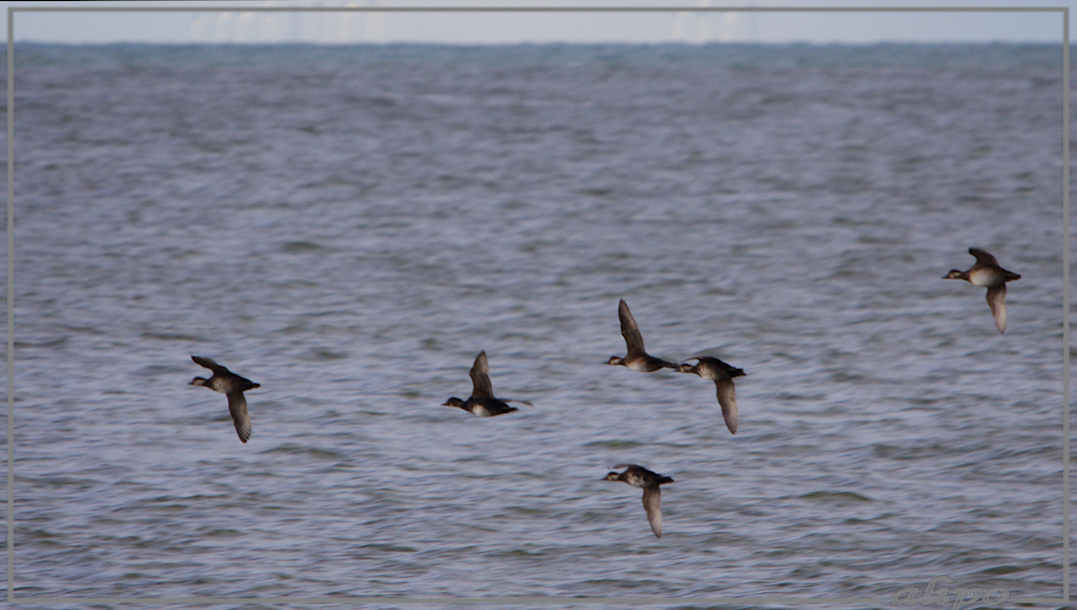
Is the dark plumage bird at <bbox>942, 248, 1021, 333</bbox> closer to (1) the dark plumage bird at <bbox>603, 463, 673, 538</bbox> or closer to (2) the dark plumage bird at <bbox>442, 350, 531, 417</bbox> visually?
(1) the dark plumage bird at <bbox>603, 463, 673, 538</bbox>

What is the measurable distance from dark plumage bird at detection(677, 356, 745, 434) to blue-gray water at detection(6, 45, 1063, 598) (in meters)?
0.98

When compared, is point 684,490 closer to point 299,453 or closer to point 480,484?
point 480,484

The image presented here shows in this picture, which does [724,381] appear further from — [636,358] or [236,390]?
[236,390]

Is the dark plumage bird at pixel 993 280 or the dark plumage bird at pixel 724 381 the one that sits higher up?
the dark plumage bird at pixel 993 280

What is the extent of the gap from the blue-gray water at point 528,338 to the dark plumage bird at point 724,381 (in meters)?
0.98

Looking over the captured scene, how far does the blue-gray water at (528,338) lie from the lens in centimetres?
868

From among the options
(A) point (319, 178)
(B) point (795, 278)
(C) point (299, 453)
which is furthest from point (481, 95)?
(C) point (299, 453)

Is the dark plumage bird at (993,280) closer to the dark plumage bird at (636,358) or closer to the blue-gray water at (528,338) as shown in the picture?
the blue-gray water at (528,338)

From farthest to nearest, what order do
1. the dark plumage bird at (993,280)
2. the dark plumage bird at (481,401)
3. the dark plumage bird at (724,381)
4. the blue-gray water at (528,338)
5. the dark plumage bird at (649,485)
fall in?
the blue-gray water at (528,338), the dark plumage bird at (481,401), the dark plumage bird at (993,280), the dark plumage bird at (724,381), the dark plumage bird at (649,485)

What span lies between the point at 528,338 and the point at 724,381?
16.7 ft

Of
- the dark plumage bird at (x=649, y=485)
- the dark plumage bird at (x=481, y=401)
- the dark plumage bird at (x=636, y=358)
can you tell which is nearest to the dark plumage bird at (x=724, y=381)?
the dark plumage bird at (x=636, y=358)

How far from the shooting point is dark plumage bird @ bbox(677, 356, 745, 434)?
789cm

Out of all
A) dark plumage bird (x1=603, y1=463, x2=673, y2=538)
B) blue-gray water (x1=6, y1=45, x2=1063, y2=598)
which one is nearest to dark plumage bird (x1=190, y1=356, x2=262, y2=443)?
blue-gray water (x1=6, y1=45, x2=1063, y2=598)

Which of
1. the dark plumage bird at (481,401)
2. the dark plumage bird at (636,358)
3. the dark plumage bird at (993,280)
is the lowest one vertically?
the dark plumage bird at (481,401)
